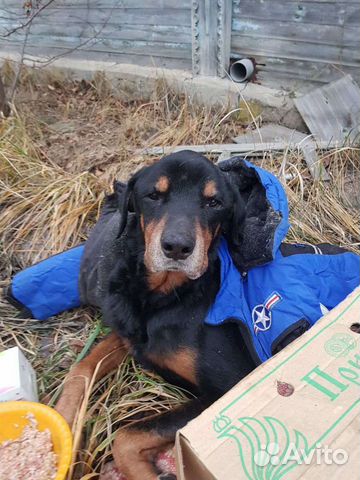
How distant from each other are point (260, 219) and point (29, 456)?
1.56 m

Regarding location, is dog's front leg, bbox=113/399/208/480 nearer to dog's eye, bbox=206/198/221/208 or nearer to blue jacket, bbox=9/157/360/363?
blue jacket, bbox=9/157/360/363

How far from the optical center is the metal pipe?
4.99 metres

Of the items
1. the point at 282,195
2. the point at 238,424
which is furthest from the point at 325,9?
the point at 238,424

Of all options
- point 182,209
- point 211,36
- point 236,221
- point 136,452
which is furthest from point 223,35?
point 136,452

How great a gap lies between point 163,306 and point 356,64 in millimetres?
3568

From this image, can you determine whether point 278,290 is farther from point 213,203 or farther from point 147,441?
point 147,441

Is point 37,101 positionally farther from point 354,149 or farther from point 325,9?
point 354,149

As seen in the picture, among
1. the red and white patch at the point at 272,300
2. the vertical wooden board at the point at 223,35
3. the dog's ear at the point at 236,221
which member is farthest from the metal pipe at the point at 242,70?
the red and white patch at the point at 272,300

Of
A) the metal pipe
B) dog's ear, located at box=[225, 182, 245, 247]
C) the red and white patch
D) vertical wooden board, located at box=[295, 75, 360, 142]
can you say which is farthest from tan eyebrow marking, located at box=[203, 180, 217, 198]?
the metal pipe

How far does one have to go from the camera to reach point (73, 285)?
2.71 metres

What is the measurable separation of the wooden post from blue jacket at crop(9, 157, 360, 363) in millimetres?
3154

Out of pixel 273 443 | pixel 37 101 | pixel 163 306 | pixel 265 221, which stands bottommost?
pixel 37 101

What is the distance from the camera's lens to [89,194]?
138 inches

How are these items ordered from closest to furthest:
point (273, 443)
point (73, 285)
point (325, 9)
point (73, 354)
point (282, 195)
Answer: point (273, 443)
point (282, 195)
point (73, 354)
point (73, 285)
point (325, 9)
